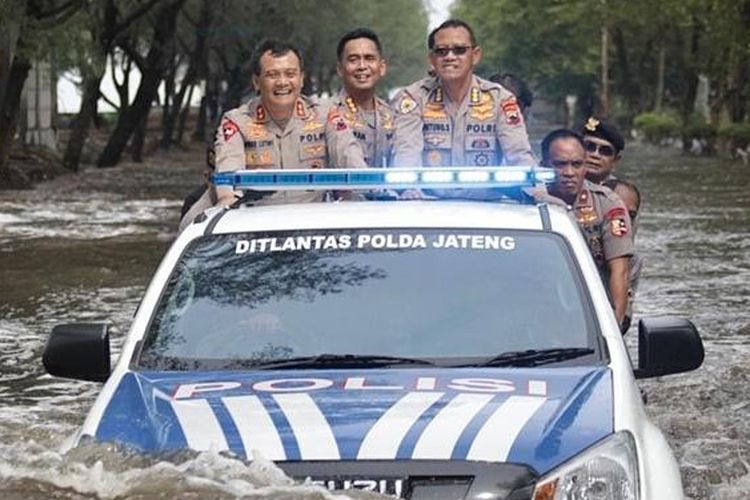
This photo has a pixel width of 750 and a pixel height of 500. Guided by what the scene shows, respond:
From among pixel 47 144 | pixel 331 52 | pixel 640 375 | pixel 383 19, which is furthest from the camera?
pixel 383 19

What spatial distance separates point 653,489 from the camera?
465cm

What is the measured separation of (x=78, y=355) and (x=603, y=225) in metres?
3.30

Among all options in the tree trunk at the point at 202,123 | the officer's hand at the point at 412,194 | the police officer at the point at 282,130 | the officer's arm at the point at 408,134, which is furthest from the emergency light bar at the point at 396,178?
the tree trunk at the point at 202,123

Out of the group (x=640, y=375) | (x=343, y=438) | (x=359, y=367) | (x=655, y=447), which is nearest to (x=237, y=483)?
(x=343, y=438)

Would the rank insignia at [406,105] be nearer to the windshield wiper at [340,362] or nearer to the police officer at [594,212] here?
the police officer at [594,212]

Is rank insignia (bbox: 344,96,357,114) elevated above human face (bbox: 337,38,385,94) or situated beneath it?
Result: situated beneath

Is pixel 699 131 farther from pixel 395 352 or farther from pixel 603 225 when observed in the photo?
pixel 395 352

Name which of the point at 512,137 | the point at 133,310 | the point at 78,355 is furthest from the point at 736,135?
the point at 78,355

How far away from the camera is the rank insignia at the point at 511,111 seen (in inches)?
323

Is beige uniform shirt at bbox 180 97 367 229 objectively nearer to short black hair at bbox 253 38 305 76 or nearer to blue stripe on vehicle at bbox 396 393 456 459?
short black hair at bbox 253 38 305 76

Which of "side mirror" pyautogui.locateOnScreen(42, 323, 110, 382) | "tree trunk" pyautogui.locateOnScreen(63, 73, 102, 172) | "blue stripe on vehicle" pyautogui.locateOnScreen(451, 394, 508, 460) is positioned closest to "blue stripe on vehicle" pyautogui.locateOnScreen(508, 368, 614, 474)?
"blue stripe on vehicle" pyautogui.locateOnScreen(451, 394, 508, 460)

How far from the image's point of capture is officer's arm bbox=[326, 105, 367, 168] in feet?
25.6

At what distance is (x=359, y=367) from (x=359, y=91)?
3347 mm

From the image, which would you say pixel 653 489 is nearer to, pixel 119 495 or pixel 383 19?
pixel 119 495
